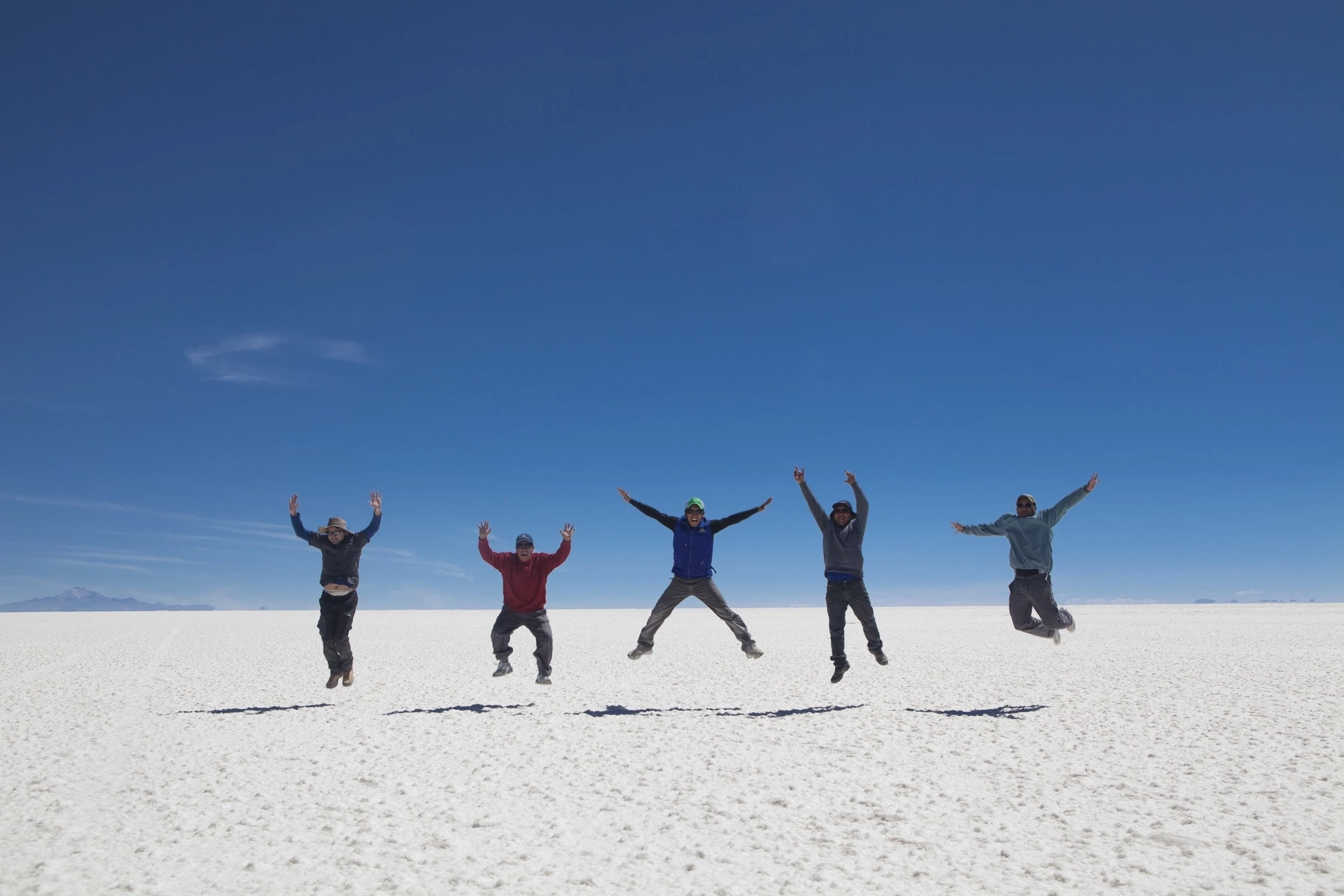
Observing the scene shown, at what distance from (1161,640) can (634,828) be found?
68.7ft

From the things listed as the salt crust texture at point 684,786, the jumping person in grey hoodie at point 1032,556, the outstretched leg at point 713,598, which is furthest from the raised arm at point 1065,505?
the outstretched leg at point 713,598

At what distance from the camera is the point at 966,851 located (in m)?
4.40

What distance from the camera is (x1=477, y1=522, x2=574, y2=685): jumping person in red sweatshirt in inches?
441

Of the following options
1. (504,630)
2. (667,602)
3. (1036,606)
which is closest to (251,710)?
(504,630)

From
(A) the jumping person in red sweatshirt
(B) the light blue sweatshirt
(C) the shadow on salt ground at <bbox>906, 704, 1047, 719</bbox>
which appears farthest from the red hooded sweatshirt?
(B) the light blue sweatshirt

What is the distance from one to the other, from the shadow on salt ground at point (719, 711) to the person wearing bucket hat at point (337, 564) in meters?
3.79

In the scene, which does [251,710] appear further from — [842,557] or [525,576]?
[842,557]

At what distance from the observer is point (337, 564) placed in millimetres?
10492

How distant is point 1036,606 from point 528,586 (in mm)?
7055

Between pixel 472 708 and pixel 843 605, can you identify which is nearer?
pixel 472 708

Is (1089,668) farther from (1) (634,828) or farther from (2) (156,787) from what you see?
(2) (156,787)

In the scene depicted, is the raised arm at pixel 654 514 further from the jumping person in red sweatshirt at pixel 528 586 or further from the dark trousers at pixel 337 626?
the dark trousers at pixel 337 626

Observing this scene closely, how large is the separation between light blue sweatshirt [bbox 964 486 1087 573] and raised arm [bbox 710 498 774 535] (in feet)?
10.7

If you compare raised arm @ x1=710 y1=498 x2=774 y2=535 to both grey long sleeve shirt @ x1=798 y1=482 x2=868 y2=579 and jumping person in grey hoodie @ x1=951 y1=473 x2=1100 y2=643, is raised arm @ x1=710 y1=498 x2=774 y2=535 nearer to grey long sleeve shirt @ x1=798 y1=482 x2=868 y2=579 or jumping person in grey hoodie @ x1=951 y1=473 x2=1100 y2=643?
grey long sleeve shirt @ x1=798 y1=482 x2=868 y2=579
